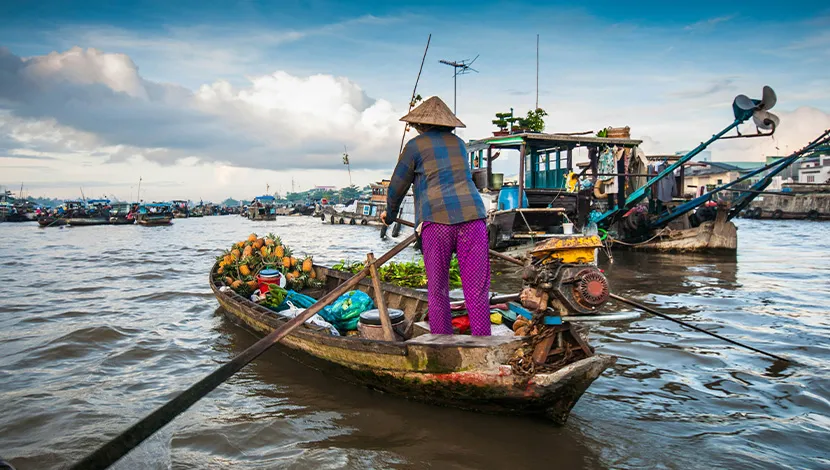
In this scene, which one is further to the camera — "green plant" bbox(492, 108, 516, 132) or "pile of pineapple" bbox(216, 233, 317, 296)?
"green plant" bbox(492, 108, 516, 132)

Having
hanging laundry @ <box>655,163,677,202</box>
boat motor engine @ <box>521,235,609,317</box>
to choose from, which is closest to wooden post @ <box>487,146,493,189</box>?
hanging laundry @ <box>655,163,677,202</box>

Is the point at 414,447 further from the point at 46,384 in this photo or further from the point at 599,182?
the point at 599,182

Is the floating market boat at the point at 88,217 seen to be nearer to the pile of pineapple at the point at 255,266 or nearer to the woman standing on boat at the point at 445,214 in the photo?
the pile of pineapple at the point at 255,266

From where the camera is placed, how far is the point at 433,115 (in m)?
3.72

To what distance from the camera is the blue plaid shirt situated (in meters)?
3.57

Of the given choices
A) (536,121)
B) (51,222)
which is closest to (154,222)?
(51,222)

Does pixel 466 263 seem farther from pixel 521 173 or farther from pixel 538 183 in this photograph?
pixel 538 183

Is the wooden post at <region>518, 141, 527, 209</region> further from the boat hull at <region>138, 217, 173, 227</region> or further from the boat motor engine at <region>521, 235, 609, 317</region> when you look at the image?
the boat hull at <region>138, 217, 173, 227</region>

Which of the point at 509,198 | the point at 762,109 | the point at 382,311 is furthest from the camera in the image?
the point at 509,198

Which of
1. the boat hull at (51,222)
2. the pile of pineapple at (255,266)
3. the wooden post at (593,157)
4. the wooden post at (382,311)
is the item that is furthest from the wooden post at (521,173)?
the boat hull at (51,222)

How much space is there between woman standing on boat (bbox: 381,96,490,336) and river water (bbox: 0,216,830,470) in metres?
0.82

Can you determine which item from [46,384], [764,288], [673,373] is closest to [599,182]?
[764,288]

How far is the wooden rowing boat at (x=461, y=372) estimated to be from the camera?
2986mm

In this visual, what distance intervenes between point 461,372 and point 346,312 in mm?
2035
